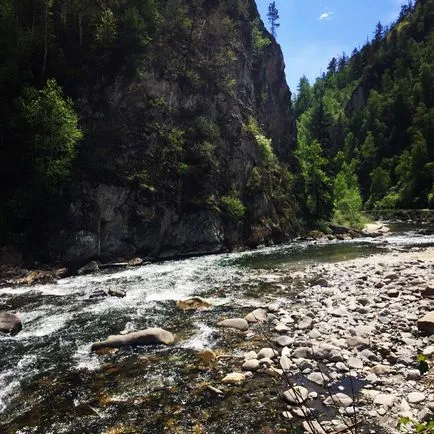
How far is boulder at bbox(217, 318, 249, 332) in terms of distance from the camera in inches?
607

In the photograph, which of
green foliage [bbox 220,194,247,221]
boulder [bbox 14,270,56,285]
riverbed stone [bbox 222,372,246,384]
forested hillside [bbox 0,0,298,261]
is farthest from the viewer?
green foliage [bbox 220,194,247,221]

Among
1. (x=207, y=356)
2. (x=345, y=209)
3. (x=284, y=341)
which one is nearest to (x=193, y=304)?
(x=207, y=356)

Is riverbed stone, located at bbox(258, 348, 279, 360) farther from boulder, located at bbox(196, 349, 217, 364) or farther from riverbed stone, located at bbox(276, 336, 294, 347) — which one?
boulder, located at bbox(196, 349, 217, 364)

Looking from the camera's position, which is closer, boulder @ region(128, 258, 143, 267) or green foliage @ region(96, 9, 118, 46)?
boulder @ region(128, 258, 143, 267)

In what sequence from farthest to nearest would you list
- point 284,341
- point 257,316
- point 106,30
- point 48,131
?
point 106,30
point 48,131
point 257,316
point 284,341

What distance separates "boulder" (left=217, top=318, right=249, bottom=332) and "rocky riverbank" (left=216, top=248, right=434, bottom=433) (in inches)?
12.9

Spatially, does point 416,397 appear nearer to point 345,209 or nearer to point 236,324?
point 236,324

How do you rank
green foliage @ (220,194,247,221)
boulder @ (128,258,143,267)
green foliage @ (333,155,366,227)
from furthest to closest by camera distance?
green foliage @ (333,155,366,227)
green foliage @ (220,194,247,221)
boulder @ (128,258,143,267)

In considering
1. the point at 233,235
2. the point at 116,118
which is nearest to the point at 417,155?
the point at 233,235

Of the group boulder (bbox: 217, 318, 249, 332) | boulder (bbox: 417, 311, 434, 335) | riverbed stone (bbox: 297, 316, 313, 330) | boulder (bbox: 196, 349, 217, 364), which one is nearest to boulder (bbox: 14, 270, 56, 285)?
boulder (bbox: 217, 318, 249, 332)

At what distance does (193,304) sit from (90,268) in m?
14.6

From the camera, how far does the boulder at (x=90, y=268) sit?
30.1 m

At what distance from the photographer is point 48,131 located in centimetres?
3041

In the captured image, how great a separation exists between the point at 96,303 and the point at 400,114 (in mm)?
135626
